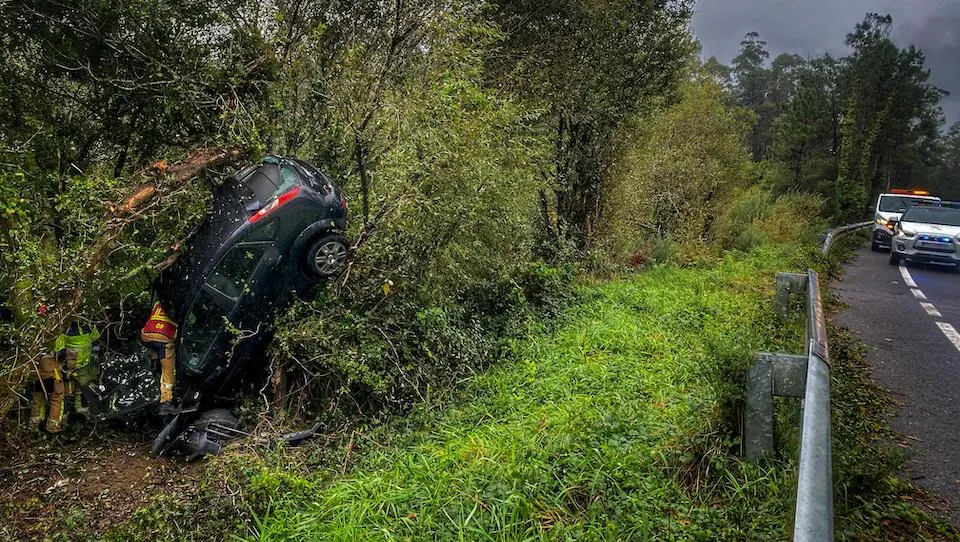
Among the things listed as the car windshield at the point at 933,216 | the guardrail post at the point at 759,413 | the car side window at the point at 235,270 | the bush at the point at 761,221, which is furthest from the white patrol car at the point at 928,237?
the car side window at the point at 235,270

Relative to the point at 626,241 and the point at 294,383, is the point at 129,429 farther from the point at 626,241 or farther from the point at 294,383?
the point at 626,241

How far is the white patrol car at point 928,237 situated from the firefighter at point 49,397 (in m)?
16.4

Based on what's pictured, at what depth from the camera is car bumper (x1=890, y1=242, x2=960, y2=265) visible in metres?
13.0

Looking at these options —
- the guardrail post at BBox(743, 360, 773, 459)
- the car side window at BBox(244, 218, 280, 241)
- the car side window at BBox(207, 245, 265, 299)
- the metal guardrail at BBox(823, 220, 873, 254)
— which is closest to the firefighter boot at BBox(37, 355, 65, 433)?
the car side window at BBox(207, 245, 265, 299)

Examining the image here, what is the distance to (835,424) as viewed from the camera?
4.00 metres

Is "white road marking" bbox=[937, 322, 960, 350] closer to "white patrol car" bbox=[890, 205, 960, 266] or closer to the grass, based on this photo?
the grass

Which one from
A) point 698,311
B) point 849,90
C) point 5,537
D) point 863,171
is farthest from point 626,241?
point 849,90

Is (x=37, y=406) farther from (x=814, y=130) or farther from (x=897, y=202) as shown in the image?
(x=814, y=130)

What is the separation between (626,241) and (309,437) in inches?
374

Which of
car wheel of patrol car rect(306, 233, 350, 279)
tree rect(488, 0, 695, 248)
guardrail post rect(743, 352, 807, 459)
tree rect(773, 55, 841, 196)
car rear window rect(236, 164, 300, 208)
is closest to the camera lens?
guardrail post rect(743, 352, 807, 459)

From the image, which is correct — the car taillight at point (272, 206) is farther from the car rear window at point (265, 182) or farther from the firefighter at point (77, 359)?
the firefighter at point (77, 359)

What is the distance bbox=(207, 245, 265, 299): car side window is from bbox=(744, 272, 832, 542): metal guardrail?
160 inches

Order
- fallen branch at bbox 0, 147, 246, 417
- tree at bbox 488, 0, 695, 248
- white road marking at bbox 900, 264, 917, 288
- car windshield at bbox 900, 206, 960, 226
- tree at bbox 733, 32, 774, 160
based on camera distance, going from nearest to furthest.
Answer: fallen branch at bbox 0, 147, 246, 417 < tree at bbox 488, 0, 695, 248 < white road marking at bbox 900, 264, 917, 288 < car windshield at bbox 900, 206, 960, 226 < tree at bbox 733, 32, 774, 160

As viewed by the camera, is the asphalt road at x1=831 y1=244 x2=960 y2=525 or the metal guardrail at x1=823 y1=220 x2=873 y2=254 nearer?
the asphalt road at x1=831 y1=244 x2=960 y2=525
